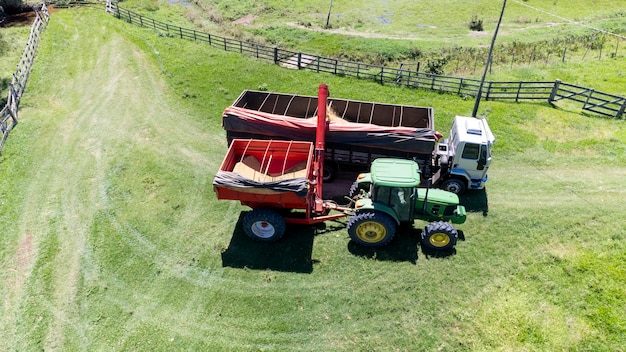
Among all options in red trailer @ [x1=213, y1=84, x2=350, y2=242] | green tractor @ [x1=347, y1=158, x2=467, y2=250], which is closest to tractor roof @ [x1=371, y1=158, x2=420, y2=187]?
green tractor @ [x1=347, y1=158, x2=467, y2=250]

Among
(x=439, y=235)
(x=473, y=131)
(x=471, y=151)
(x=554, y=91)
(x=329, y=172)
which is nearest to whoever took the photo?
(x=439, y=235)

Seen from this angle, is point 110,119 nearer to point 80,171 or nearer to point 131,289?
point 80,171

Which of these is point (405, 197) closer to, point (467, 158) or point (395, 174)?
point (395, 174)

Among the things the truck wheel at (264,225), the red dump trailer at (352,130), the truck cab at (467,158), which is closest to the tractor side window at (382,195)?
the truck wheel at (264,225)

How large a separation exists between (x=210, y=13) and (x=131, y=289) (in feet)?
115

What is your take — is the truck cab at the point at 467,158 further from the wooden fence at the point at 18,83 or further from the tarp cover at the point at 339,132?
the wooden fence at the point at 18,83

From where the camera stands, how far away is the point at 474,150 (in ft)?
43.4

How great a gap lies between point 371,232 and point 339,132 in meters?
4.14

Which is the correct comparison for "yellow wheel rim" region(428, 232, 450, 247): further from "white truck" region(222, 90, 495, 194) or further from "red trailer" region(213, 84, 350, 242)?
"white truck" region(222, 90, 495, 194)

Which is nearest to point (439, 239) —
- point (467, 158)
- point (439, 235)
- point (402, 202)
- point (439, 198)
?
point (439, 235)

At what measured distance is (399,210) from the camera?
37.1 ft

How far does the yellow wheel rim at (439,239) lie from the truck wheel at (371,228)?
118 centimetres

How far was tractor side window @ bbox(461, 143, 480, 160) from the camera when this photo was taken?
13.2 m

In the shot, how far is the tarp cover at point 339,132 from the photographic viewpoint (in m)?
13.3
